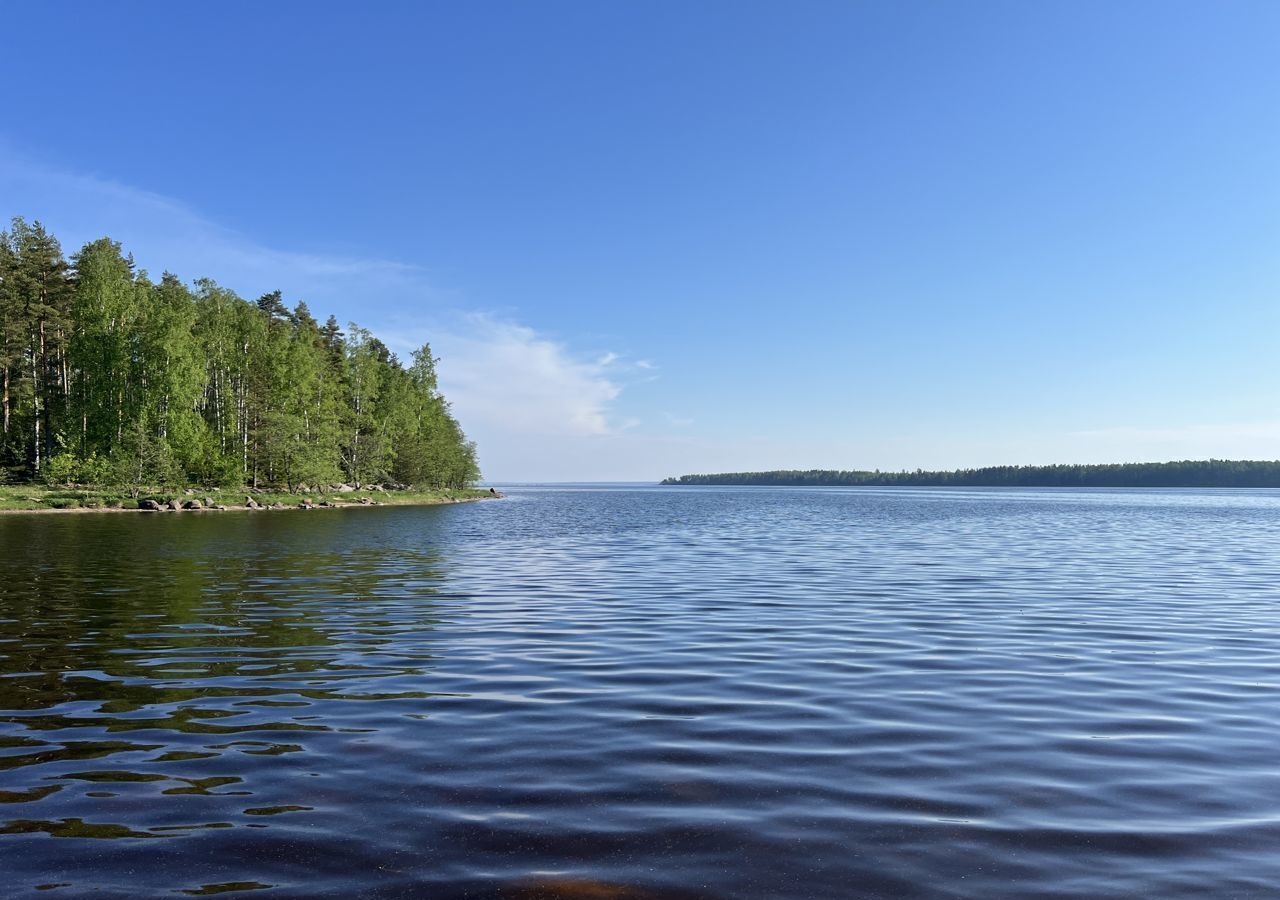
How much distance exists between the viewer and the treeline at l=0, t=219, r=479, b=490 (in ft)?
251

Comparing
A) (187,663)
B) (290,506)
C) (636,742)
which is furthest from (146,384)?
(636,742)

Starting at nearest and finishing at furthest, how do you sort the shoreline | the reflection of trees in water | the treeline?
the reflection of trees in water → the shoreline → the treeline

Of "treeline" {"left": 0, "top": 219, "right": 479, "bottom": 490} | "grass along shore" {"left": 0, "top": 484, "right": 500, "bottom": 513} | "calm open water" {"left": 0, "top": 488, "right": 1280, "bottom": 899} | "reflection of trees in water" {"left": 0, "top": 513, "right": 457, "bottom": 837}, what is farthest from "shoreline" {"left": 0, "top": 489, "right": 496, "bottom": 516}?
"calm open water" {"left": 0, "top": 488, "right": 1280, "bottom": 899}

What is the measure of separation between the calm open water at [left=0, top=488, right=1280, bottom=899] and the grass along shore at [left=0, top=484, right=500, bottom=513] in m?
49.0

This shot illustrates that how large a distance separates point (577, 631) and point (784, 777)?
982 cm

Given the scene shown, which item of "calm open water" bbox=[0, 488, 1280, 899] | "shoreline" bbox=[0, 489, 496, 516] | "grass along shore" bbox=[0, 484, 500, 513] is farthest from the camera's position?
"grass along shore" bbox=[0, 484, 500, 513]

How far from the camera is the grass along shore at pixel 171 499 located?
64.2 meters

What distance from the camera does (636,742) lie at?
9.80m

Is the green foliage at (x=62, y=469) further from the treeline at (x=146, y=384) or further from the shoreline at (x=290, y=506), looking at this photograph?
the shoreline at (x=290, y=506)

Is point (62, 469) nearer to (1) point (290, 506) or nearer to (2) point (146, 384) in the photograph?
(2) point (146, 384)

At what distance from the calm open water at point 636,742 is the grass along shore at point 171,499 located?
4903 centimetres

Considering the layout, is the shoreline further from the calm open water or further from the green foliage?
the calm open water

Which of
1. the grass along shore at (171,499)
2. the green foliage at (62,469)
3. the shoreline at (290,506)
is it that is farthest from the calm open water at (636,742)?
the green foliage at (62,469)

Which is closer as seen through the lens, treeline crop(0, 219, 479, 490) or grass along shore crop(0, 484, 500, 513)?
grass along shore crop(0, 484, 500, 513)
